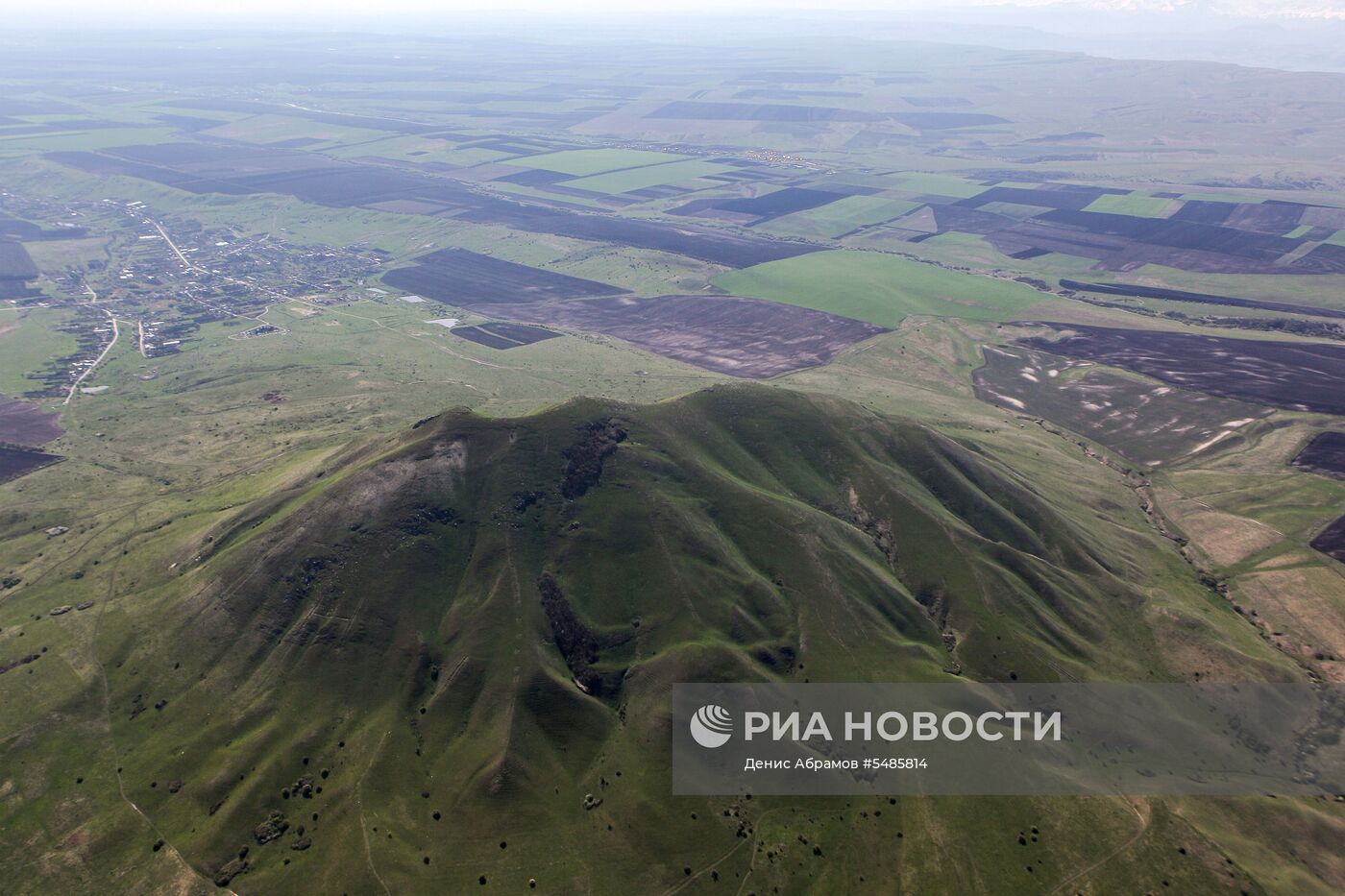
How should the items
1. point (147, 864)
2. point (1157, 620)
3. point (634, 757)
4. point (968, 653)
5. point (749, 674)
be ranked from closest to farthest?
point (147, 864) → point (634, 757) → point (749, 674) → point (968, 653) → point (1157, 620)

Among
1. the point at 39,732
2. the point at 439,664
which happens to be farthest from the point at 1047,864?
the point at 39,732

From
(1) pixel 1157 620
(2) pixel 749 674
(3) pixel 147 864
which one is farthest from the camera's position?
(1) pixel 1157 620

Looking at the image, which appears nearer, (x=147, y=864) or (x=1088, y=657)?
(x=147, y=864)

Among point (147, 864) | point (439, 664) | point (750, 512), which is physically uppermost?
point (750, 512)

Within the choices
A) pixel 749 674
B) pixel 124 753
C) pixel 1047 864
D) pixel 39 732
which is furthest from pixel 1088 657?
pixel 39 732

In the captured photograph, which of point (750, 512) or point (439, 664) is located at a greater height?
point (750, 512)

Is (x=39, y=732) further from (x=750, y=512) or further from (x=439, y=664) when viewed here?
(x=750, y=512)
